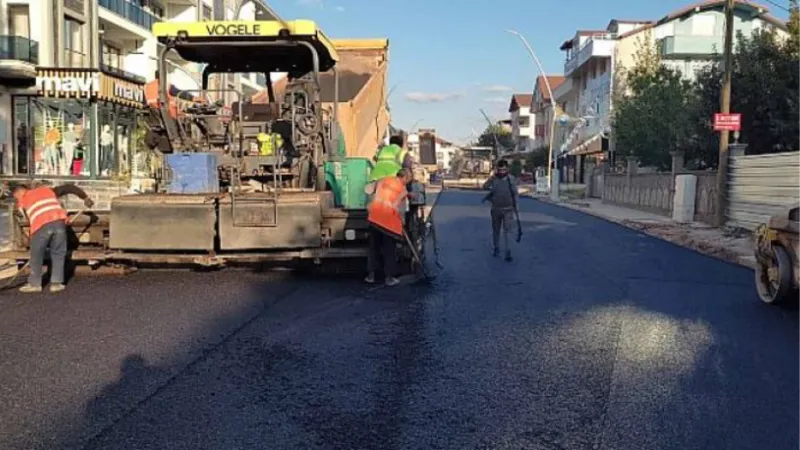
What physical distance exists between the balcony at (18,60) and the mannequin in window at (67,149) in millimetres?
2070

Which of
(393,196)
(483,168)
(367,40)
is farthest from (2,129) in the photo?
(483,168)

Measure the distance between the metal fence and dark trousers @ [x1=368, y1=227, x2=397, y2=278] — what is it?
9766mm

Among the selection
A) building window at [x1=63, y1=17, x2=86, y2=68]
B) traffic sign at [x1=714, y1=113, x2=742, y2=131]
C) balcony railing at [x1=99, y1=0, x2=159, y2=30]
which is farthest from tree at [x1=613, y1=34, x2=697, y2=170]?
building window at [x1=63, y1=17, x2=86, y2=68]

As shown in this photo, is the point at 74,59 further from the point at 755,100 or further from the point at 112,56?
the point at 755,100

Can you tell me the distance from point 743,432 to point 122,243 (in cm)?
678

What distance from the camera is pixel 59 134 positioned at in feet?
90.7

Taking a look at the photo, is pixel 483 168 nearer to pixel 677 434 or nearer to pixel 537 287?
pixel 537 287

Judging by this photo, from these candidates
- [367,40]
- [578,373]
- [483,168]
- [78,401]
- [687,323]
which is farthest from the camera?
[483,168]

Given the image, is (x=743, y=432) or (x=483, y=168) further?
(x=483, y=168)

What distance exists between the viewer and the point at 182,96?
10.1 meters

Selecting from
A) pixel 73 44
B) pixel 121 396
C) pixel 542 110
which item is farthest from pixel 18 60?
pixel 542 110

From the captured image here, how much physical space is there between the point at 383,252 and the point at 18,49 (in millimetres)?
22868

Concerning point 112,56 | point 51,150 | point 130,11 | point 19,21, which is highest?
point 130,11

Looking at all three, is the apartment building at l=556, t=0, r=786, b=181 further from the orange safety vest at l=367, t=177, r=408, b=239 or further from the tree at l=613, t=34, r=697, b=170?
the orange safety vest at l=367, t=177, r=408, b=239
